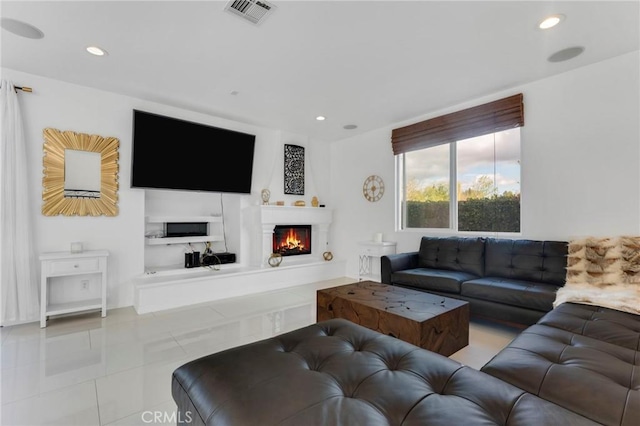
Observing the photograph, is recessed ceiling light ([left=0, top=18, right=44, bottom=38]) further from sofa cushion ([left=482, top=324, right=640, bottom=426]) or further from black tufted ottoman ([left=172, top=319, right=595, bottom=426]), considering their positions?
sofa cushion ([left=482, top=324, right=640, bottom=426])

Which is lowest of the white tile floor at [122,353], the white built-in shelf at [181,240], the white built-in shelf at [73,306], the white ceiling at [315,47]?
the white tile floor at [122,353]

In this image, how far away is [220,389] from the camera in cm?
101

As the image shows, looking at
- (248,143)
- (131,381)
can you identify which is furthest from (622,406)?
(248,143)

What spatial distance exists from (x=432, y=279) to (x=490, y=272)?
25.8 inches

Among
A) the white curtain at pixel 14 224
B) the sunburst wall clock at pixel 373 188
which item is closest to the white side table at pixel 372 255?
the sunburst wall clock at pixel 373 188

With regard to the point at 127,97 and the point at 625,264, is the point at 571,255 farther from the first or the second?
the point at 127,97

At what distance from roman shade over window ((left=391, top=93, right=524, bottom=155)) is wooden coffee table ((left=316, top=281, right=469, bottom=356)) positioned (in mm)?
2273

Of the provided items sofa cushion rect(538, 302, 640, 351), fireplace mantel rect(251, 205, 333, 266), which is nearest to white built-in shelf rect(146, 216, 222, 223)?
fireplace mantel rect(251, 205, 333, 266)

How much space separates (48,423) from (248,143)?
3.68 metres

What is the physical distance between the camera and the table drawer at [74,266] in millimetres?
2941

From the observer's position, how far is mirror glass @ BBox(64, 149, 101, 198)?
330 cm

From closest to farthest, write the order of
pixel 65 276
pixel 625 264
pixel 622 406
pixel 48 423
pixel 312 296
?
1. pixel 622 406
2. pixel 48 423
3. pixel 625 264
4. pixel 65 276
5. pixel 312 296

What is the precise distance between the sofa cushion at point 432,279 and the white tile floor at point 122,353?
0.46 meters

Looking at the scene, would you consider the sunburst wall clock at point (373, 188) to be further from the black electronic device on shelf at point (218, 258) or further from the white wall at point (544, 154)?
the black electronic device on shelf at point (218, 258)
